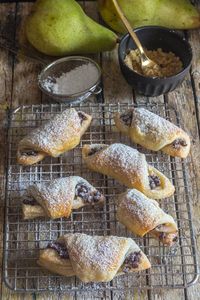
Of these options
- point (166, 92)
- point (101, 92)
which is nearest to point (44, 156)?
point (101, 92)

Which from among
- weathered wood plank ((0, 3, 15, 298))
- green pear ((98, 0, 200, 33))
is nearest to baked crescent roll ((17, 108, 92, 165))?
weathered wood plank ((0, 3, 15, 298))

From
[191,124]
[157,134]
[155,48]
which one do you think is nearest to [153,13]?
[155,48]

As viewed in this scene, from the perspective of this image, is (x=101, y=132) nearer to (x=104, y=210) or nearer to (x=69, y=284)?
(x=104, y=210)

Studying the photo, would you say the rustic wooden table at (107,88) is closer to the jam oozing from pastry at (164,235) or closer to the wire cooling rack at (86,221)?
the wire cooling rack at (86,221)

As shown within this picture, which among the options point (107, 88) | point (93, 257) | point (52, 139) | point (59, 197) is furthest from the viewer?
point (107, 88)

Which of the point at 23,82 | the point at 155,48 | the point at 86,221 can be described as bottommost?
the point at 86,221

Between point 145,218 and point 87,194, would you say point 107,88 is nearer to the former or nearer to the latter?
point 87,194

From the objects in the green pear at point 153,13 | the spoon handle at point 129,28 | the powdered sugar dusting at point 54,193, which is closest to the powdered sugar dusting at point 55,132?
the powdered sugar dusting at point 54,193
